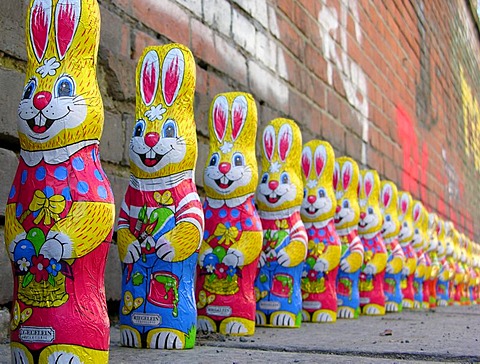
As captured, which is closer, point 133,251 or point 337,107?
point 133,251

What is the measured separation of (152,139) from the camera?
4.55ft

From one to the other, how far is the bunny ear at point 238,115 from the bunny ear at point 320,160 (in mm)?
463

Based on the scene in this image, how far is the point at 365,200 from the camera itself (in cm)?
253

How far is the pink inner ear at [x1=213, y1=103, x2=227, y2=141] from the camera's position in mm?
1697

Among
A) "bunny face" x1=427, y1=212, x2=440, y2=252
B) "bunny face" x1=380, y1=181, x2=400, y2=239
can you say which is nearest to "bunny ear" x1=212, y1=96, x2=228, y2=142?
"bunny face" x1=380, y1=181, x2=400, y2=239

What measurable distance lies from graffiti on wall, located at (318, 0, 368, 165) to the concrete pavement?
1.81 metres

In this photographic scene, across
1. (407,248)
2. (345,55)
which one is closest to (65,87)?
(407,248)

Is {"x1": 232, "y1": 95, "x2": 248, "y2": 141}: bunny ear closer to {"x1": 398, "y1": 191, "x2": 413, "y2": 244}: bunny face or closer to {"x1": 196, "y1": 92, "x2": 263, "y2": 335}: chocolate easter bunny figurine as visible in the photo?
{"x1": 196, "y1": 92, "x2": 263, "y2": 335}: chocolate easter bunny figurine

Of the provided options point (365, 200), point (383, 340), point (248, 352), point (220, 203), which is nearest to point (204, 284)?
point (220, 203)

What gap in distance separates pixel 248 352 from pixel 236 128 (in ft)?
1.64

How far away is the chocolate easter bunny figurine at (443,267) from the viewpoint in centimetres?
363

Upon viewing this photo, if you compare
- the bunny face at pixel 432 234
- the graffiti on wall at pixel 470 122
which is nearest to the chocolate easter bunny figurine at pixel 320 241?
the bunny face at pixel 432 234

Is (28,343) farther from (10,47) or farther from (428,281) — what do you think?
(428,281)

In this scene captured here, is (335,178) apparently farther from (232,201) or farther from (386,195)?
(232,201)
